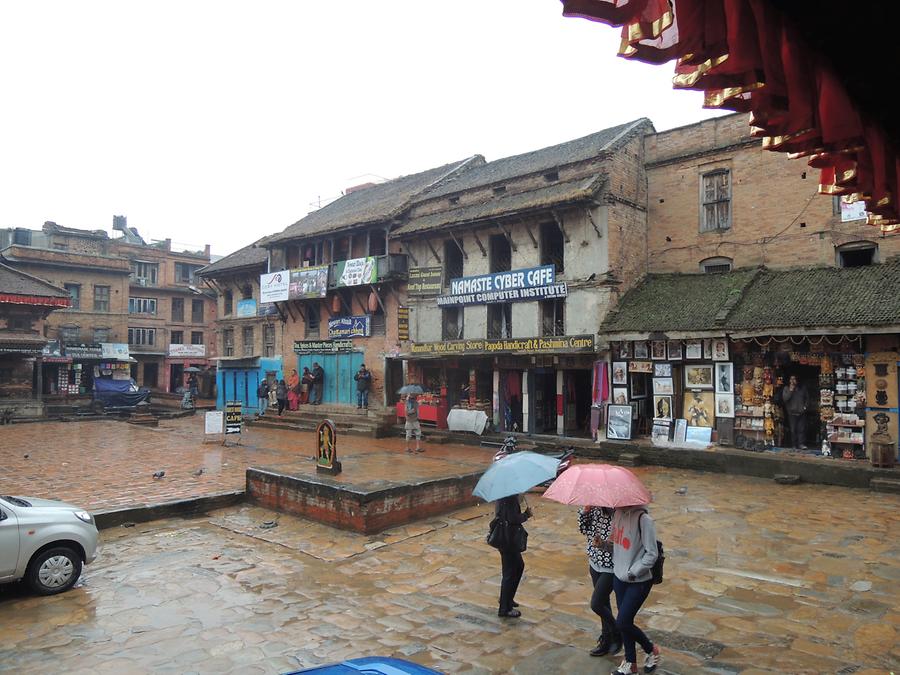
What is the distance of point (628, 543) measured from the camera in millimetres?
5344

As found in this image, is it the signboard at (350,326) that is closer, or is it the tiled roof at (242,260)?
the signboard at (350,326)

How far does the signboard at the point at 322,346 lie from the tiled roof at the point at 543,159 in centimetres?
770

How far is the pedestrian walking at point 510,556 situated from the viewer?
6746 millimetres

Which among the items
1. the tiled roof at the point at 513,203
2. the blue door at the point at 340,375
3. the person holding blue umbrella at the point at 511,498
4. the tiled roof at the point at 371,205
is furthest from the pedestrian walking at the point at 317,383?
the person holding blue umbrella at the point at 511,498

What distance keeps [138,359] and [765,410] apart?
146ft

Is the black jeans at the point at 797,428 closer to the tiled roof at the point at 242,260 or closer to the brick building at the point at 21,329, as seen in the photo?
the tiled roof at the point at 242,260

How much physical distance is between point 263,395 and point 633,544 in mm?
28056

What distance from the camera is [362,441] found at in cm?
2258

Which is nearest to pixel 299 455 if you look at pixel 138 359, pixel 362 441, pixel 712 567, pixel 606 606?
pixel 362 441

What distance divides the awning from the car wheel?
28.7 ft

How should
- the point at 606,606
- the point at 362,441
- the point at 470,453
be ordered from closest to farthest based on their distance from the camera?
the point at 606,606
the point at 470,453
the point at 362,441

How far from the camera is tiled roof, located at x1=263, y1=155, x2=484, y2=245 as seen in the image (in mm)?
26375

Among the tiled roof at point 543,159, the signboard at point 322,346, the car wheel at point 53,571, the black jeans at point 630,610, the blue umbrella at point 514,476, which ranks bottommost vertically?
the car wheel at point 53,571

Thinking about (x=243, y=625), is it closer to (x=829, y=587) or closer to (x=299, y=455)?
(x=829, y=587)
